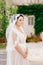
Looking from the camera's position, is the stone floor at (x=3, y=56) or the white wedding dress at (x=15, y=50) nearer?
the white wedding dress at (x=15, y=50)

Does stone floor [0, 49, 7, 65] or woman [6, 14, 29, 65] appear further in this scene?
stone floor [0, 49, 7, 65]

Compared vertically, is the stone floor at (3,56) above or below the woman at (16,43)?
below

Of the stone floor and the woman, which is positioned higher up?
the woman

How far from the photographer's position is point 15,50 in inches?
97.0

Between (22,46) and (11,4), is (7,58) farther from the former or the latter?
(11,4)

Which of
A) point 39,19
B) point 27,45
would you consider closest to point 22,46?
point 27,45

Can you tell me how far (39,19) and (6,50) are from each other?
1.16 feet

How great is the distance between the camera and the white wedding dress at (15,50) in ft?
7.95

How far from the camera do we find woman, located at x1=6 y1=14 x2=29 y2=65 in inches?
94.3

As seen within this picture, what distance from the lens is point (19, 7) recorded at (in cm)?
256

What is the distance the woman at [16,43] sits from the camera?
2.39 meters

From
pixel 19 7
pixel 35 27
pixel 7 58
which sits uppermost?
pixel 19 7

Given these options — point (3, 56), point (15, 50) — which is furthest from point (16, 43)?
point (3, 56)

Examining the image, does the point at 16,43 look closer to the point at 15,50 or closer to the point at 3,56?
the point at 15,50
